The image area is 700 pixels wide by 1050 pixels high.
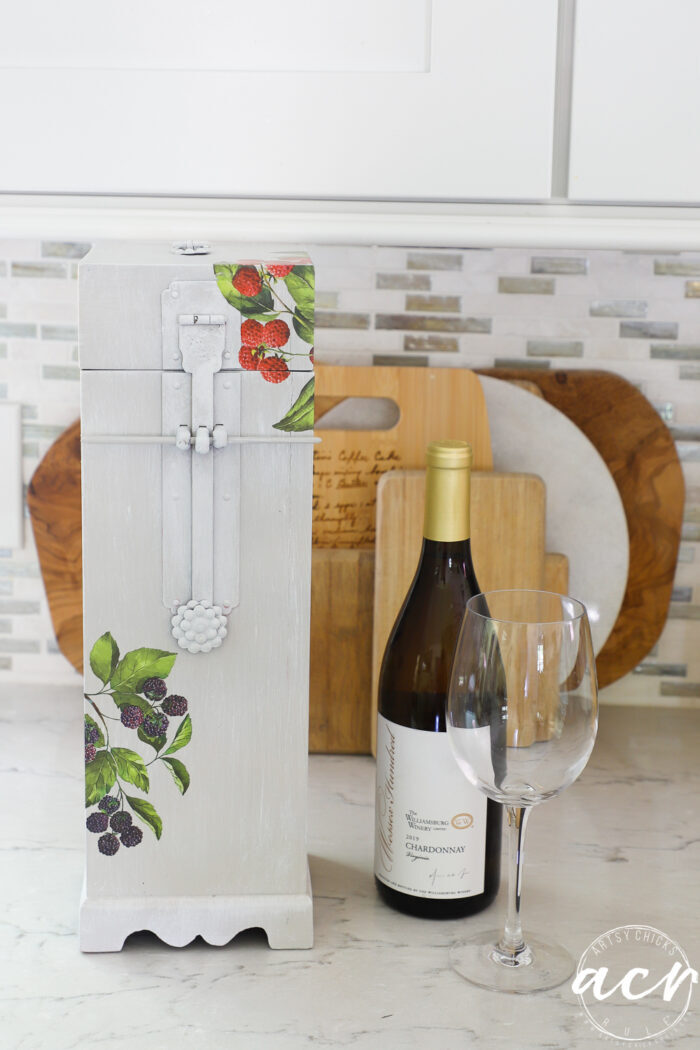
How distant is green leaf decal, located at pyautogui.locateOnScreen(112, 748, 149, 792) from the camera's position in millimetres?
743

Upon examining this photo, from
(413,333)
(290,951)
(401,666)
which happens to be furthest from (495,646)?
→ (413,333)

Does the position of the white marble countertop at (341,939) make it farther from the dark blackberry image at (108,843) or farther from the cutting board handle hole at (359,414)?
the cutting board handle hole at (359,414)

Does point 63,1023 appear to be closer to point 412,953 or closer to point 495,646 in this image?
point 412,953

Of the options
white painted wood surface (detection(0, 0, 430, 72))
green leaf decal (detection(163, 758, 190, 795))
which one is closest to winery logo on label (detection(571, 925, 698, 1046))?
green leaf decal (detection(163, 758, 190, 795))

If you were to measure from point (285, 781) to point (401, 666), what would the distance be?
0.14 meters

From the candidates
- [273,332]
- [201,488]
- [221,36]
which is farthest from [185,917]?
[221,36]

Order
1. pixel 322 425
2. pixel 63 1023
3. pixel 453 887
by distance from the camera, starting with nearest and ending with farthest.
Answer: pixel 63 1023 → pixel 453 887 → pixel 322 425

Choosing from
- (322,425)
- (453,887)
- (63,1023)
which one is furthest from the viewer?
(322,425)

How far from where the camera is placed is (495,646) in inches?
27.7

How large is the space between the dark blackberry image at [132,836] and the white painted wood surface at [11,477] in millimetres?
535

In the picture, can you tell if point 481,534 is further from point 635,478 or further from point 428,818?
point 428,818

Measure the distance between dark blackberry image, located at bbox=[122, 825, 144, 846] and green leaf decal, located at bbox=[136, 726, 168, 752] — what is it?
6 centimetres

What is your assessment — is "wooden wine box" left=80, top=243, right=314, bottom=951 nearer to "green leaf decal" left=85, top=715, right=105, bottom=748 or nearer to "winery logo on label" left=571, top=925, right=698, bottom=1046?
"green leaf decal" left=85, top=715, right=105, bottom=748

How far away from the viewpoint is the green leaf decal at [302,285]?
692 mm
